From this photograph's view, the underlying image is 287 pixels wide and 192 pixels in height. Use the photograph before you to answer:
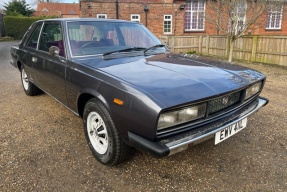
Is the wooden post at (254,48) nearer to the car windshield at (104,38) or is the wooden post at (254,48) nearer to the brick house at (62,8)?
the car windshield at (104,38)

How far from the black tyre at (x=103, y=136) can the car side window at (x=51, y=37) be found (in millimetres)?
996

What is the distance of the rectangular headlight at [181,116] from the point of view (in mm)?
2000

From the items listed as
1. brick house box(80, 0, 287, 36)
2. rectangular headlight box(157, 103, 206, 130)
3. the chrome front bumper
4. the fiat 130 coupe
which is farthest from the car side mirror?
brick house box(80, 0, 287, 36)

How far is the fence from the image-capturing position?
32.0 feet

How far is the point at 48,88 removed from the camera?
3754 mm

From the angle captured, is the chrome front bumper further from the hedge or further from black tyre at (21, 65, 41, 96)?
the hedge

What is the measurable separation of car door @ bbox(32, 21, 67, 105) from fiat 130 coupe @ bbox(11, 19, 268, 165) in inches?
0.6

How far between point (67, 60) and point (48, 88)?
0.99m

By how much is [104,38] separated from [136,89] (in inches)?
60.9

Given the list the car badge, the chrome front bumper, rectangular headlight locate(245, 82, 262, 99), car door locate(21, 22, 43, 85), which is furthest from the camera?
car door locate(21, 22, 43, 85)

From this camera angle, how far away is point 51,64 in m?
3.39

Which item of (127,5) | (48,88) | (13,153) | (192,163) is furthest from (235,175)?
(127,5)

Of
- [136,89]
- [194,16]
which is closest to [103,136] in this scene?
[136,89]

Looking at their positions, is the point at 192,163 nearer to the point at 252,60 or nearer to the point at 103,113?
the point at 103,113
